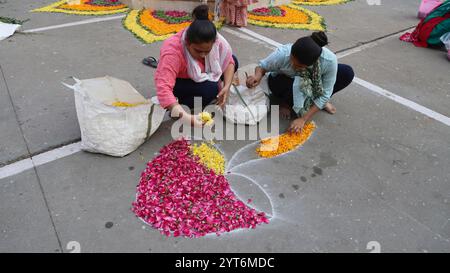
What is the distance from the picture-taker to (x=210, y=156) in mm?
2871

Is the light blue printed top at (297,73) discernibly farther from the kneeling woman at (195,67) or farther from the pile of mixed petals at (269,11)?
the pile of mixed petals at (269,11)

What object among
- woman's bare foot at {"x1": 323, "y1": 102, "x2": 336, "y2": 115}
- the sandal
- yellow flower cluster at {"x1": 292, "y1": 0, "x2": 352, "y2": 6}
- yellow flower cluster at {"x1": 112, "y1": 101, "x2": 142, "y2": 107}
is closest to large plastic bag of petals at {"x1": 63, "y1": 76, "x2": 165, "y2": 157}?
yellow flower cluster at {"x1": 112, "y1": 101, "x2": 142, "y2": 107}

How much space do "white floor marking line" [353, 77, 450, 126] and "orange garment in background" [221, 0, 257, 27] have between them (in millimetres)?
2278

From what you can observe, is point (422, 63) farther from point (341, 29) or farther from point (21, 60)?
point (21, 60)

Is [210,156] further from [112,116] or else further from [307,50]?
[307,50]

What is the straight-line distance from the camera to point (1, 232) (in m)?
2.18

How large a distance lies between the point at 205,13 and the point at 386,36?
4.00m

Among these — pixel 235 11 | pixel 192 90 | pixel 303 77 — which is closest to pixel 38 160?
pixel 192 90

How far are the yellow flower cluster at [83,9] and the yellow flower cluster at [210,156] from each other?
4118 millimetres

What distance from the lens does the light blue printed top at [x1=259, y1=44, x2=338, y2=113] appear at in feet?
9.66

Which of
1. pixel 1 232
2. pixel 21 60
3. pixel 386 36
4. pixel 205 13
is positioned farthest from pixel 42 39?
pixel 386 36

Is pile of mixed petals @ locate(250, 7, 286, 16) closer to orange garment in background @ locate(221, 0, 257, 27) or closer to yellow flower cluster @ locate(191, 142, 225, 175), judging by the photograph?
orange garment in background @ locate(221, 0, 257, 27)

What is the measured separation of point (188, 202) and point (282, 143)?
1.14 m
